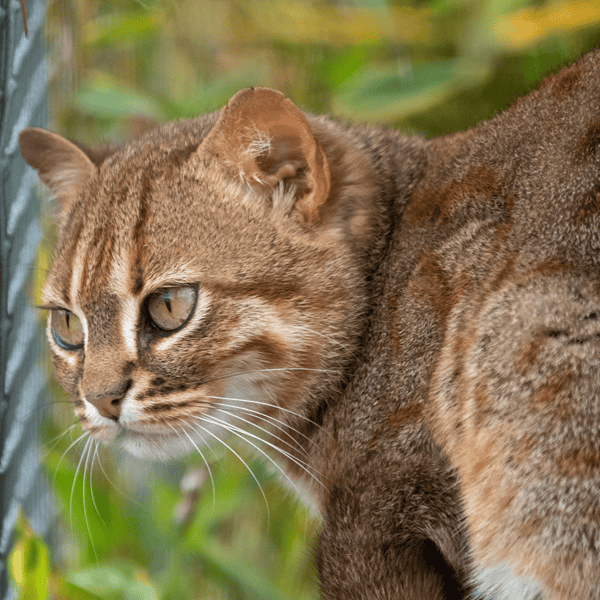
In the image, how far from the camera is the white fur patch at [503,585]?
119 centimetres

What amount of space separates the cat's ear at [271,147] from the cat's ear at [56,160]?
15.9 inches

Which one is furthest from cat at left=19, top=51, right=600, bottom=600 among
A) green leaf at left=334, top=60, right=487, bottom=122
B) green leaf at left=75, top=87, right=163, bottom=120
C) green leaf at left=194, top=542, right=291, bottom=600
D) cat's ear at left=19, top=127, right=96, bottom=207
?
green leaf at left=75, top=87, right=163, bottom=120

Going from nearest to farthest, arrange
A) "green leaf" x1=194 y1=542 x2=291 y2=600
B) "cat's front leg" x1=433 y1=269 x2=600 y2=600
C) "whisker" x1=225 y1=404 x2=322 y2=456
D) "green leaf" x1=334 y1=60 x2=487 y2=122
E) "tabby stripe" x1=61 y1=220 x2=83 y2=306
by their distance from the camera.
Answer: "cat's front leg" x1=433 y1=269 x2=600 y2=600, "whisker" x1=225 y1=404 x2=322 y2=456, "tabby stripe" x1=61 y1=220 x2=83 y2=306, "green leaf" x1=194 y1=542 x2=291 y2=600, "green leaf" x1=334 y1=60 x2=487 y2=122

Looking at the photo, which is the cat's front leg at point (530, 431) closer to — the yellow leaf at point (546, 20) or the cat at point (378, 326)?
the cat at point (378, 326)

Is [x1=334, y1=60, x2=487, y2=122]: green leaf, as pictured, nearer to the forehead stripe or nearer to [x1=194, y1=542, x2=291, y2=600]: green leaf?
the forehead stripe

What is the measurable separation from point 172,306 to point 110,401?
22cm

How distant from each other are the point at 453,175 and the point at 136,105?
1253 millimetres

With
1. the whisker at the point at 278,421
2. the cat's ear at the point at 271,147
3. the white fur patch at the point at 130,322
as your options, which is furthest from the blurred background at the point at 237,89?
the cat's ear at the point at 271,147

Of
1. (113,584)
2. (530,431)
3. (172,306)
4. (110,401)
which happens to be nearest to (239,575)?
(113,584)

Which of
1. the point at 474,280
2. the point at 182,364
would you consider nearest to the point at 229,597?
the point at 182,364

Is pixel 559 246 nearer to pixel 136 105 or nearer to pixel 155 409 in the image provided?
pixel 155 409

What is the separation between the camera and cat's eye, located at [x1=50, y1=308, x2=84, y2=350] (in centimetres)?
153

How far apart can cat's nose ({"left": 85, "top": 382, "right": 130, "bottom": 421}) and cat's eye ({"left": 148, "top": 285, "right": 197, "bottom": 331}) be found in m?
0.14

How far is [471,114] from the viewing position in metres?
2.27
